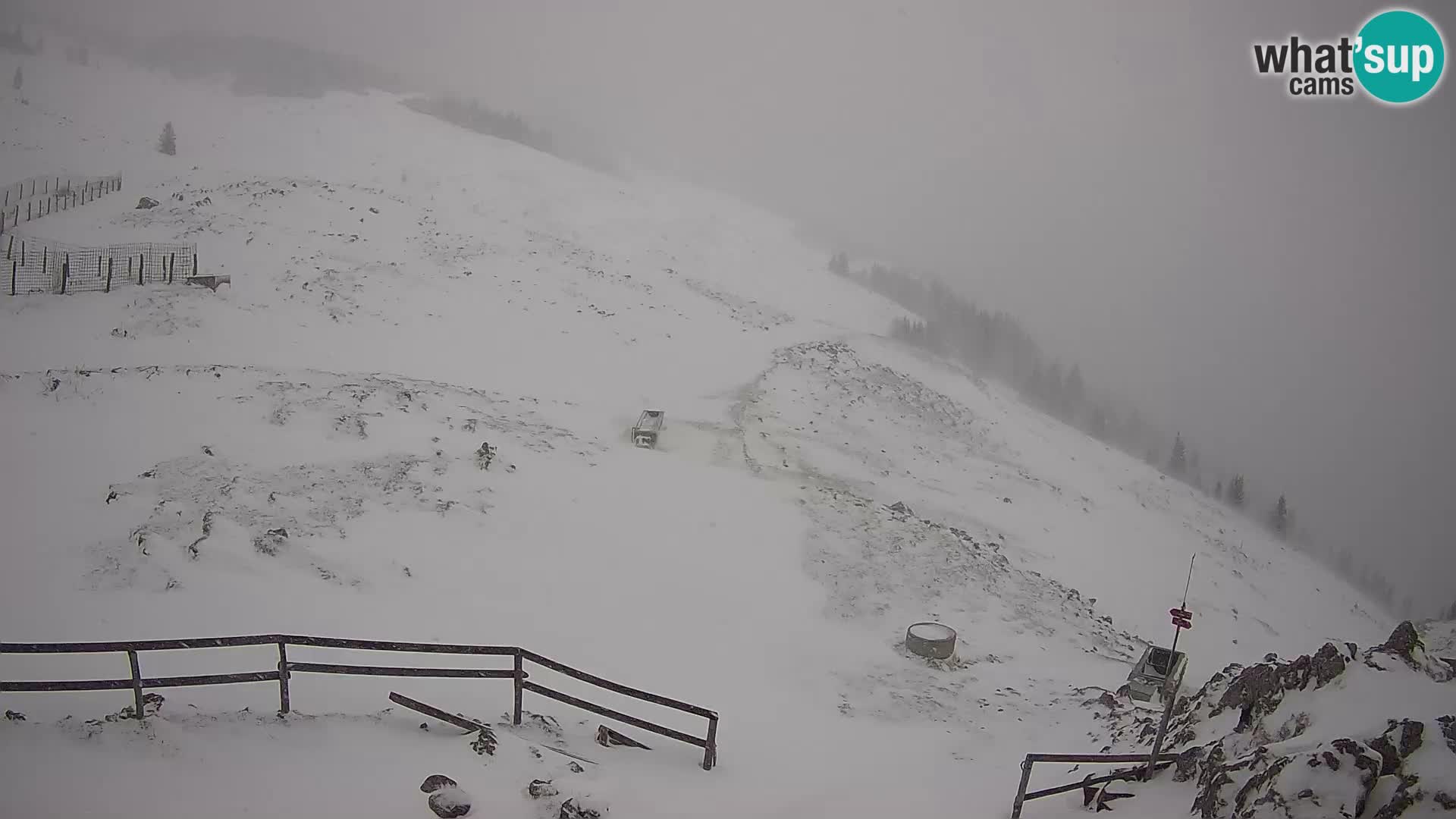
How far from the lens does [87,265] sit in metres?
35.2

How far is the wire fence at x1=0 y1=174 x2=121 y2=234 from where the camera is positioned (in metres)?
42.6

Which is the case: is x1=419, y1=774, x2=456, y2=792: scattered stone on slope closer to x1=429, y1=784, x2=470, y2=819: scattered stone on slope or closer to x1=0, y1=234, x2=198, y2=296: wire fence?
x1=429, y1=784, x2=470, y2=819: scattered stone on slope

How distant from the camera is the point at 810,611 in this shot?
20.9m

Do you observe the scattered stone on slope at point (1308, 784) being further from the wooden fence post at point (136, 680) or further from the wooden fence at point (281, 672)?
the wooden fence post at point (136, 680)

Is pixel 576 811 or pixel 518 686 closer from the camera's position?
pixel 576 811

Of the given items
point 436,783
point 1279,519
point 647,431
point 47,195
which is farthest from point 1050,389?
point 436,783

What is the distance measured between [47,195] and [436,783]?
6051 cm

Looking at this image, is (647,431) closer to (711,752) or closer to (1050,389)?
(711,752)

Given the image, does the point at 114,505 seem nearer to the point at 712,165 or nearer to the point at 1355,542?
the point at 1355,542

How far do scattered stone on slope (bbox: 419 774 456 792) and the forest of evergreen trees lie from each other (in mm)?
71938

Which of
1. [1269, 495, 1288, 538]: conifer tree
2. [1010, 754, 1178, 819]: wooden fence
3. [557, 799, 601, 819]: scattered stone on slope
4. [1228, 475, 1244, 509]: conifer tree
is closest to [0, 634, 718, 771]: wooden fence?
[557, 799, 601, 819]: scattered stone on slope

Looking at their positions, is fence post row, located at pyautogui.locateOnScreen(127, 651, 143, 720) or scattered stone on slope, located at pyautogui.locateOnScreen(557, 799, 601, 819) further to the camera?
scattered stone on slope, located at pyautogui.locateOnScreen(557, 799, 601, 819)

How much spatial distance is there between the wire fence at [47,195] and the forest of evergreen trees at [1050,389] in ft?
218

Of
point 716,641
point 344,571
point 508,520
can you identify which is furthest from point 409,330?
point 716,641
